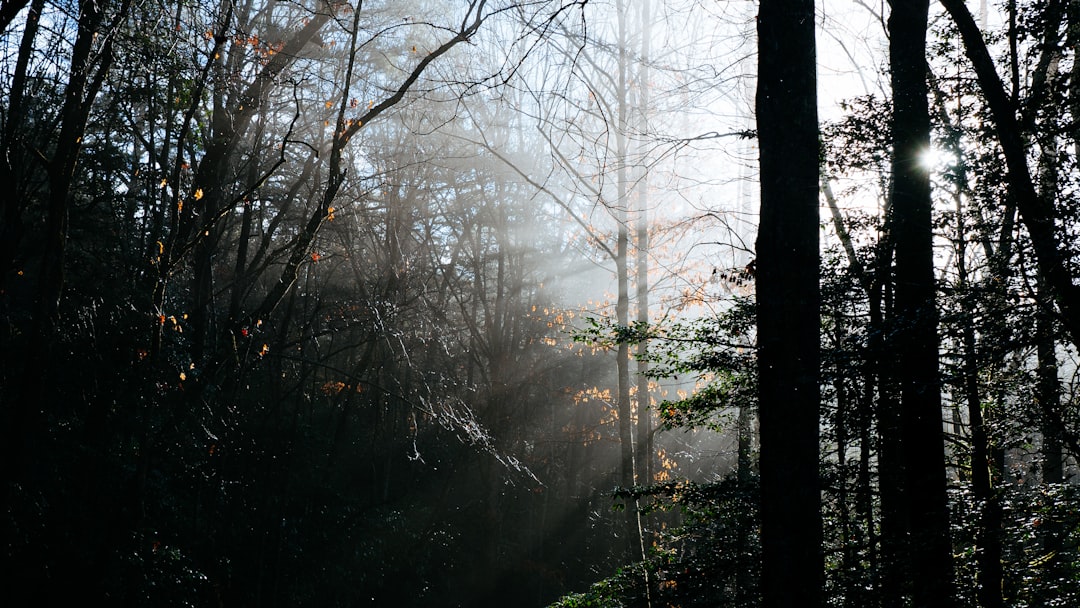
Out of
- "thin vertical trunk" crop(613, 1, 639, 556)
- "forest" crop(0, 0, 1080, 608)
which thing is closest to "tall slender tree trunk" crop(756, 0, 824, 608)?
"forest" crop(0, 0, 1080, 608)

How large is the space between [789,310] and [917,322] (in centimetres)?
202

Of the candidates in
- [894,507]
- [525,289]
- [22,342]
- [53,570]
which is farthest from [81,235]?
[525,289]

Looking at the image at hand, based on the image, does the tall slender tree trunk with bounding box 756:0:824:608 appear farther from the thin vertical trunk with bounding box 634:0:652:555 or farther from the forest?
the thin vertical trunk with bounding box 634:0:652:555

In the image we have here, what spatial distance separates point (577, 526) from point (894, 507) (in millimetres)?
13317

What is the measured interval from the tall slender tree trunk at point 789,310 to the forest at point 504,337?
0.05ft

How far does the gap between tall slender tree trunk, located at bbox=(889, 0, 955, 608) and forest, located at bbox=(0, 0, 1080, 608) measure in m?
0.03

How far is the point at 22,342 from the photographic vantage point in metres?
8.77

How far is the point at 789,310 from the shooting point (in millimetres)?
3785

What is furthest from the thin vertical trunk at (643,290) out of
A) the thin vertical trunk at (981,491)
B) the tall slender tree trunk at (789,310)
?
the tall slender tree trunk at (789,310)

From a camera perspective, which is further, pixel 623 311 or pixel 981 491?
pixel 623 311

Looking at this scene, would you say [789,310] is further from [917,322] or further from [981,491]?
[981,491]

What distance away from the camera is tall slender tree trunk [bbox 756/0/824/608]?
3.68 m

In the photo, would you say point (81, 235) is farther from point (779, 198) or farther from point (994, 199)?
point (994, 199)

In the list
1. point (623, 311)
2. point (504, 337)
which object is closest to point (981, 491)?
point (623, 311)
